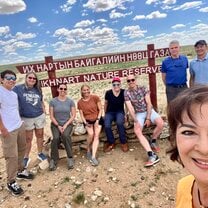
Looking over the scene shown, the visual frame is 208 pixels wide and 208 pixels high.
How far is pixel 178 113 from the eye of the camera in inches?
45.6

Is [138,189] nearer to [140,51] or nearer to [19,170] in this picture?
[19,170]

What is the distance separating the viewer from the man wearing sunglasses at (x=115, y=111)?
232 inches

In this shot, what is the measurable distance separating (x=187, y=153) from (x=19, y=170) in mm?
4868

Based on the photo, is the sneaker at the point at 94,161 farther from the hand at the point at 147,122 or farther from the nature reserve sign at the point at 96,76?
the nature reserve sign at the point at 96,76

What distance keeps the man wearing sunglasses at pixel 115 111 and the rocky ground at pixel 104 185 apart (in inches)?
11.6

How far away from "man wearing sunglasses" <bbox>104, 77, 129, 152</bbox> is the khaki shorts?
125 cm

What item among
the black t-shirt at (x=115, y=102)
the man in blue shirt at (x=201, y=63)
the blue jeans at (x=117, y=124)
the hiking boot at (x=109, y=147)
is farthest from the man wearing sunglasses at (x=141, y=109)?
the man in blue shirt at (x=201, y=63)

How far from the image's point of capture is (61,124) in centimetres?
574

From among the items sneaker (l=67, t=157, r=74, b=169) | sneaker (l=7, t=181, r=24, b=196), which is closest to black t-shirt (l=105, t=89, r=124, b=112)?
sneaker (l=67, t=157, r=74, b=169)

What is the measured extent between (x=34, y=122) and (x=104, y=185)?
1.76 metres

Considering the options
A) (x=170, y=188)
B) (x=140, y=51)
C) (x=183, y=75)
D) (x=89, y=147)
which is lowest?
(x=170, y=188)

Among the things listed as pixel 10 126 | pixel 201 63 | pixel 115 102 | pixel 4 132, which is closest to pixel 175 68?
pixel 201 63

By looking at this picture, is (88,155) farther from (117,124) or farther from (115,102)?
(115,102)

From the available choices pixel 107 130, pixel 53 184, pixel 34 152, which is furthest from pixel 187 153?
pixel 34 152
